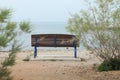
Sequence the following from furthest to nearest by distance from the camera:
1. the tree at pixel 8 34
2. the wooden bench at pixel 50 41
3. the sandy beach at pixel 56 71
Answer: the wooden bench at pixel 50 41 → the sandy beach at pixel 56 71 → the tree at pixel 8 34

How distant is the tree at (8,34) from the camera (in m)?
9.60

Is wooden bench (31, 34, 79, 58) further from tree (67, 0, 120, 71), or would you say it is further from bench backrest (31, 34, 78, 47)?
tree (67, 0, 120, 71)

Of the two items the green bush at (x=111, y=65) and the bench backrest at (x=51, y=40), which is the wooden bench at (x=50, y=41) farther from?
the green bush at (x=111, y=65)

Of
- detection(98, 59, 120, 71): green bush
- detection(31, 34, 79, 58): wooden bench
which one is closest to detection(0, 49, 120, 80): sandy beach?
detection(98, 59, 120, 71): green bush

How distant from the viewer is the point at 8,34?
9.66 metres

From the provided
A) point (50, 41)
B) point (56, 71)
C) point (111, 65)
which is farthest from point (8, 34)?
point (50, 41)

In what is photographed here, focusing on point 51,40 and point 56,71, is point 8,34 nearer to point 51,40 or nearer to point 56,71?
point 56,71

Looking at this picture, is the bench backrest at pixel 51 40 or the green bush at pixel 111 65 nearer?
the green bush at pixel 111 65

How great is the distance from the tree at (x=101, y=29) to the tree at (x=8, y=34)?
2.55m

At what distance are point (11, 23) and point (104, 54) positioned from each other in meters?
3.64

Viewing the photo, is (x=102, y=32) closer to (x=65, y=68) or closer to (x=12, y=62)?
(x=65, y=68)

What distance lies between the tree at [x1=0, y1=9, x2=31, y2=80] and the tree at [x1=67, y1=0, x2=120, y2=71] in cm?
255

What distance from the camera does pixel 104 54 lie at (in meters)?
12.3

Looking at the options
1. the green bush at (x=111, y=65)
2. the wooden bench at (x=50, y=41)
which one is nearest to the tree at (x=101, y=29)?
the green bush at (x=111, y=65)
